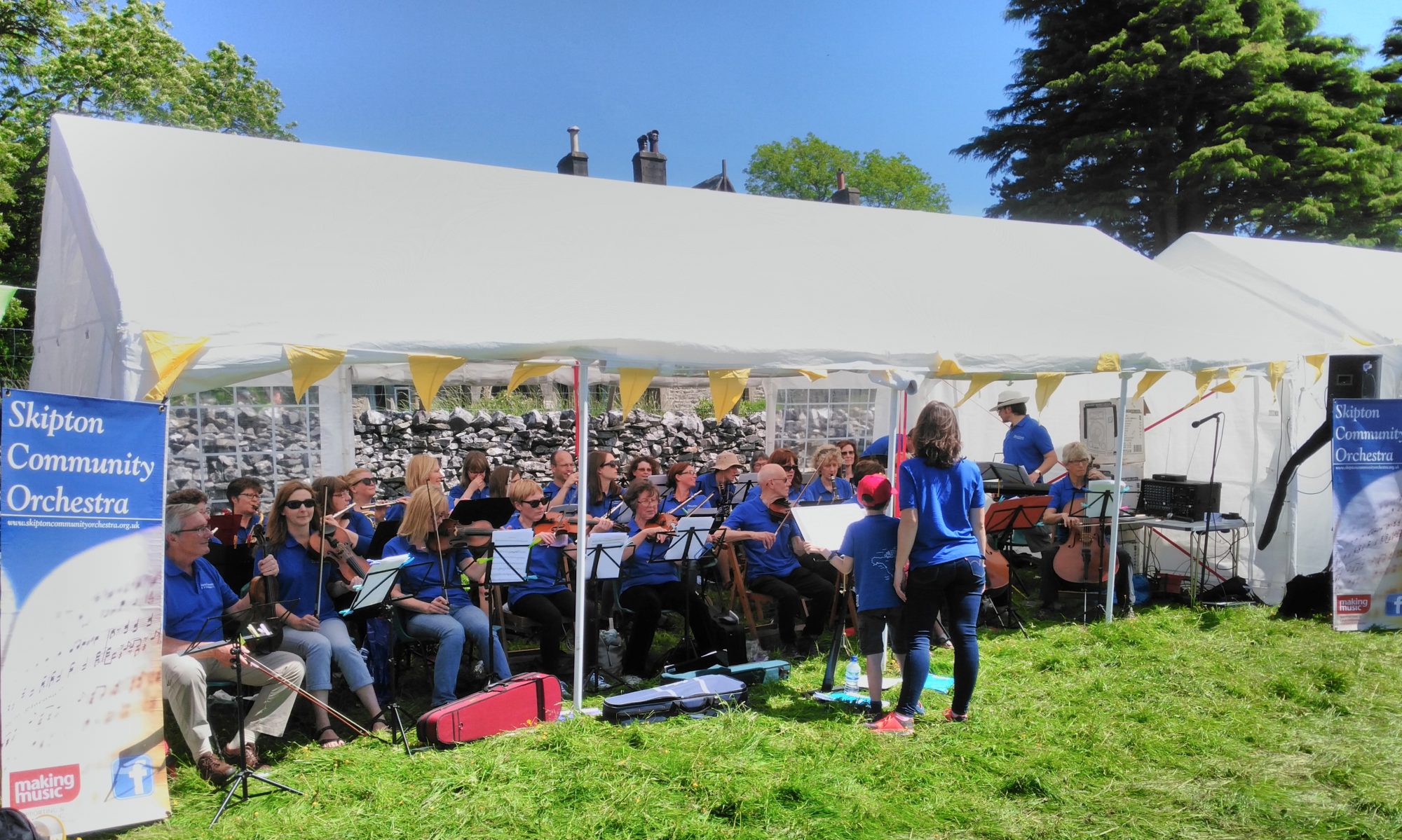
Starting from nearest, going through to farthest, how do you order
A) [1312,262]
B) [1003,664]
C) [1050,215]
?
[1003,664] → [1312,262] → [1050,215]

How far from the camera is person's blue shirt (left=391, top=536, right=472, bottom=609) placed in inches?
215

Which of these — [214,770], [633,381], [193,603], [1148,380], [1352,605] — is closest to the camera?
[214,770]

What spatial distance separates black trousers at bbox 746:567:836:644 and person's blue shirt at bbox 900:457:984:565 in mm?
1967

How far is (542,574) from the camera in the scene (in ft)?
20.2

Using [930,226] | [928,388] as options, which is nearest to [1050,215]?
[928,388]

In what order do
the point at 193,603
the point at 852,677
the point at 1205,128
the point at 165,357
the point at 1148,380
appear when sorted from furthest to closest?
the point at 1205,128 → the point at 1148,380 → the point at 852,677 → the point at 193,603 → the point at 165,357

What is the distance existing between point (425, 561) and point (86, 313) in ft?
7.68

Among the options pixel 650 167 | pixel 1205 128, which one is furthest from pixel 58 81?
pixel 1205 128

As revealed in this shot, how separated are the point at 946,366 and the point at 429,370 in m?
3.37

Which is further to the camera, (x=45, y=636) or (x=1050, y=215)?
(x=1050, y=215)

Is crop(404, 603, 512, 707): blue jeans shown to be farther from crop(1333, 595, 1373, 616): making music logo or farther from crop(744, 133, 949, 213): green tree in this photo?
crop(744, 133, 949, 213): green tree

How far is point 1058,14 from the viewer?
22953mm

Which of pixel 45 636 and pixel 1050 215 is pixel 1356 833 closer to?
pixel 45 636

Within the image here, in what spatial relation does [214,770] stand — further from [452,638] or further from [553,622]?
[553,622]
